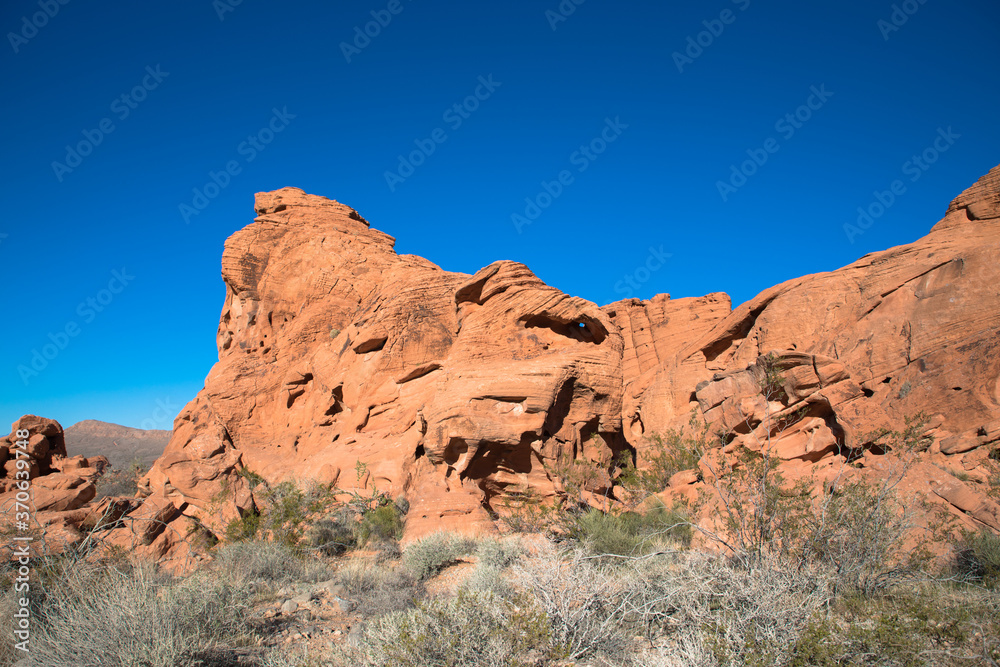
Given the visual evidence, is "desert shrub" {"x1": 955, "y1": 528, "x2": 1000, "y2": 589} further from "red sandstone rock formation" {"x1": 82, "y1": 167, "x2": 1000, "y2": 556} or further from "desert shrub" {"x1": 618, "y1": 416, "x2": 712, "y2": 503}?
"desert shrub" {"x1": 618, "y1": 416, "x2": 712, "y2": 503}

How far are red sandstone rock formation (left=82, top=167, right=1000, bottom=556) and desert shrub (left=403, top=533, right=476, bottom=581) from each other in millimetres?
1097

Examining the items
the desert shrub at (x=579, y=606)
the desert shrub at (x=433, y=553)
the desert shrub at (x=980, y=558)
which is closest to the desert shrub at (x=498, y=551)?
the desert shrub at (x=433, y=553)

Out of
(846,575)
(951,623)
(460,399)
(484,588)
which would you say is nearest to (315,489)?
(460,399)

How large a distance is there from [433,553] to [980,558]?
27.6 ft

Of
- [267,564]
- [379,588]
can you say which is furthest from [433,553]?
[267,564]

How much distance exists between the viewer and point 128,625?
4.77 m

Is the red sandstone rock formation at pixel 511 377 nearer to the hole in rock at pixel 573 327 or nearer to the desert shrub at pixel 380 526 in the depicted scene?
the hole in rock at pixel 573 327

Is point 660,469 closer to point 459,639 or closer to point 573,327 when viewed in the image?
point 573,327

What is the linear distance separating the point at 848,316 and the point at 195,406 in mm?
26591

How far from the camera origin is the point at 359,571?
8945mm

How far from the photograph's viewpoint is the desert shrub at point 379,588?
23.4 feet

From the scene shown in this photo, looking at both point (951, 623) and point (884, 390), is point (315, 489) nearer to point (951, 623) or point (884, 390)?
point (951, 623)

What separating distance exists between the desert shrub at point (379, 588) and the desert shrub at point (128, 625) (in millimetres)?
1774

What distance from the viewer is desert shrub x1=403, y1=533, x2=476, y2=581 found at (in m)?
9.28
